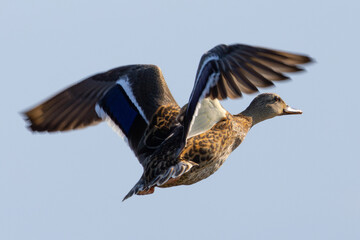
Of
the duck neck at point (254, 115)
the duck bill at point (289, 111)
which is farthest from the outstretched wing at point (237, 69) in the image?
the duck bill at point (289, 111)

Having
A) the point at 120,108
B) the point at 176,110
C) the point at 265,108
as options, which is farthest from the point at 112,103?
the point at 265,108

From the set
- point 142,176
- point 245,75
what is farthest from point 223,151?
point 245,75

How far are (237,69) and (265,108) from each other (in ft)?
8.92

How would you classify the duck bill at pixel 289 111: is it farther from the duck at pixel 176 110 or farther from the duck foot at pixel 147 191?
the duck foot at pixel 147 191

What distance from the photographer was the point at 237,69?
270 inches

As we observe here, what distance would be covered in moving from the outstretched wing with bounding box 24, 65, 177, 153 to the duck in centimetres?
1

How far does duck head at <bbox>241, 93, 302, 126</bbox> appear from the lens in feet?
31.0

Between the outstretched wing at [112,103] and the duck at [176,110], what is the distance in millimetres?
10

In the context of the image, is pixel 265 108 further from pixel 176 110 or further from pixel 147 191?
pixel 147 191

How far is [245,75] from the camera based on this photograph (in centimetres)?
681

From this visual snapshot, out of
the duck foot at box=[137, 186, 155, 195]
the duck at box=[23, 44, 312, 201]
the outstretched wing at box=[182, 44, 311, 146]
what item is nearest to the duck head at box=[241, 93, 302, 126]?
the duck at box=[23, 44, 312, 201]

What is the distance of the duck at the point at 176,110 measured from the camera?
680cm

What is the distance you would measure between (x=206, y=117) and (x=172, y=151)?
59cm

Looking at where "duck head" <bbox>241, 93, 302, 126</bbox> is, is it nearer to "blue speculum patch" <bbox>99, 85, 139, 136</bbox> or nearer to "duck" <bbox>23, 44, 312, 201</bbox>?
"duck" <bbox>23, 44, 312, 201</bbox>
